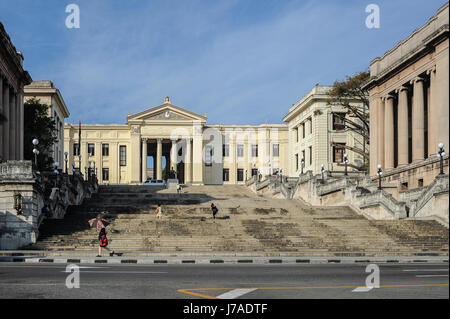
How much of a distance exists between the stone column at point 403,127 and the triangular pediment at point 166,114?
5670cm

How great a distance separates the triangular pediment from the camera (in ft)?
356

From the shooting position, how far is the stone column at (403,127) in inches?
2183

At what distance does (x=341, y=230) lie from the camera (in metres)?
Result: 34.4

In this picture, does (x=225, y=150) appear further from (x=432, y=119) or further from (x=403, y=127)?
(x=432, y=119)

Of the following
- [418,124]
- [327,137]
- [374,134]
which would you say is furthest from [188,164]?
[418,124]

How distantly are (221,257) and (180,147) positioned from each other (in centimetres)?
8442

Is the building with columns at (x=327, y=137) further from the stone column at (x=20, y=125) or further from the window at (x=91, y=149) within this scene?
the window at (x=91, y=149)

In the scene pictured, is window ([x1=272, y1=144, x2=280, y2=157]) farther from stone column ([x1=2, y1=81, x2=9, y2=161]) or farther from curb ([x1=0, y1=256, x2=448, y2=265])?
curb ([x1=0, y1=256, x2=448, y2=265])

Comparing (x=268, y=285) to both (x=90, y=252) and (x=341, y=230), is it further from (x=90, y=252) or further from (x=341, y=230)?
(x=341, y=230)

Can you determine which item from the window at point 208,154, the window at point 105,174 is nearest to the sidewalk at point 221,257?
the window at point 208,154
